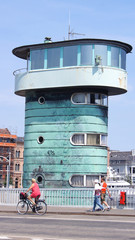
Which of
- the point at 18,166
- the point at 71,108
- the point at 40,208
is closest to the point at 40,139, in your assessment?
the point at 71,108

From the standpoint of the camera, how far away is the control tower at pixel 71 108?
96.7 feet

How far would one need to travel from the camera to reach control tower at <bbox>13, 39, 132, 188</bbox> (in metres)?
29.5

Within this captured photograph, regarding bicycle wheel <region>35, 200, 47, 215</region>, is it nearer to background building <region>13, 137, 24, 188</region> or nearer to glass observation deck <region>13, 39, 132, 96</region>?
glass observation deck <region>13, 39, 132, 96</region>

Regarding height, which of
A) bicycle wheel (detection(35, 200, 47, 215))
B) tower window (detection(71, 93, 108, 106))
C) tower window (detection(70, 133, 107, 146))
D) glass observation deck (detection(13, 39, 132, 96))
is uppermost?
glass observation deck (detection(13, 39, 132, 96))

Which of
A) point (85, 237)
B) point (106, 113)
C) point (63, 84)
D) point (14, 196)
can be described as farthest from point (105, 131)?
point (85, 237)

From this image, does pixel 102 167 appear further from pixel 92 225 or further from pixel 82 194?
pixel 92 225

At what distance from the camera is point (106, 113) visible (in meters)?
30.8

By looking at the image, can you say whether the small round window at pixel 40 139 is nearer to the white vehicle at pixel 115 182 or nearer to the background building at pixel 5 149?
the white vehicle at pixel 115 182

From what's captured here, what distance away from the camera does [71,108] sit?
98.2 ft

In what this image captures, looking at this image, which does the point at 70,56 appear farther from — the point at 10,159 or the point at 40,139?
the point at 10,159

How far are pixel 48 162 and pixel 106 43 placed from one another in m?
7.96

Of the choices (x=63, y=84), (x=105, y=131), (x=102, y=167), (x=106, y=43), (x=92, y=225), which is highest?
(x=106, y=43)

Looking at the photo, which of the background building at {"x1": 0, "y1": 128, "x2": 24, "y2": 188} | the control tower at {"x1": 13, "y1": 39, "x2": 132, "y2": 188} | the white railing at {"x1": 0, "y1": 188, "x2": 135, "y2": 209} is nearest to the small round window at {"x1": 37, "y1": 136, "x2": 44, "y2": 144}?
the control tower at {"x1": 13, "y1": 39, "x2": 132, "y2": 188}

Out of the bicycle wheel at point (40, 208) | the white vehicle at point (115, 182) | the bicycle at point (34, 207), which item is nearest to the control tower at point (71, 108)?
the bicycle at point (34, 207)
